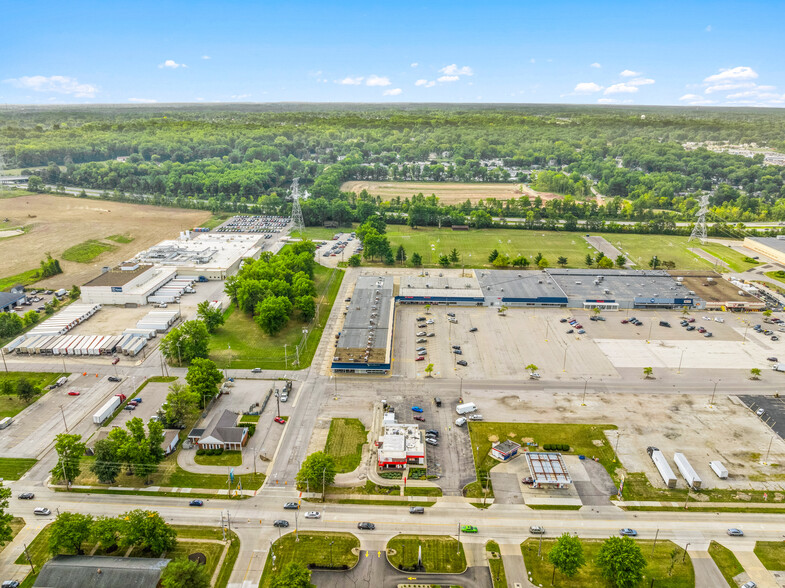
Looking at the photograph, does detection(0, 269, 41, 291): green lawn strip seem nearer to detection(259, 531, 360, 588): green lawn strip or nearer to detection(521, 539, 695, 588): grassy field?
detection(259, 531, 360, 588): green lawn strip

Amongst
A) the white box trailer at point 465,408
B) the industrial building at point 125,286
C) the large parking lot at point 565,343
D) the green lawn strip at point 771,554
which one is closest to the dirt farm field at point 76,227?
the industrial building at point 125,286

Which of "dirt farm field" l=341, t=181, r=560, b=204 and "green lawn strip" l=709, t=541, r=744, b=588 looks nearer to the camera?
"green lawn strip" l=709, t=541, r=744, b=588

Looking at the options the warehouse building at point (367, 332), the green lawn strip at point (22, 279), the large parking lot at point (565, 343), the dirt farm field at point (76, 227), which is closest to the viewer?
the warehouse building at point (367, 332)

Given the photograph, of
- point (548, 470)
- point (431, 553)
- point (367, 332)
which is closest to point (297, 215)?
point (367, 332)

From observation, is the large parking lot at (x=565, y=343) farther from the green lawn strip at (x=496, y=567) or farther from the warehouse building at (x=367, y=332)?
the green lawn strip at (x=496, y=567)

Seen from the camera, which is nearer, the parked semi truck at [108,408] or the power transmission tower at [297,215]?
the parked semi truck at [108,408]

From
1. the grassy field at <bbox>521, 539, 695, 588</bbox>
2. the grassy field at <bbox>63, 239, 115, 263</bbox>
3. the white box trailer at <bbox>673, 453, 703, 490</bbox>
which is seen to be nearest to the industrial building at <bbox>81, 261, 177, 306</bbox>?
the grassy field at <bbox>63, 239, 115, 263</bbox>

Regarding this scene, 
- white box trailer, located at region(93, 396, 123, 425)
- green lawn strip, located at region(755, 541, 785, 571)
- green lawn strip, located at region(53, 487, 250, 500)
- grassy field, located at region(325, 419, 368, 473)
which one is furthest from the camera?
white box trailer, located at region(93, 396, 123, 425)
